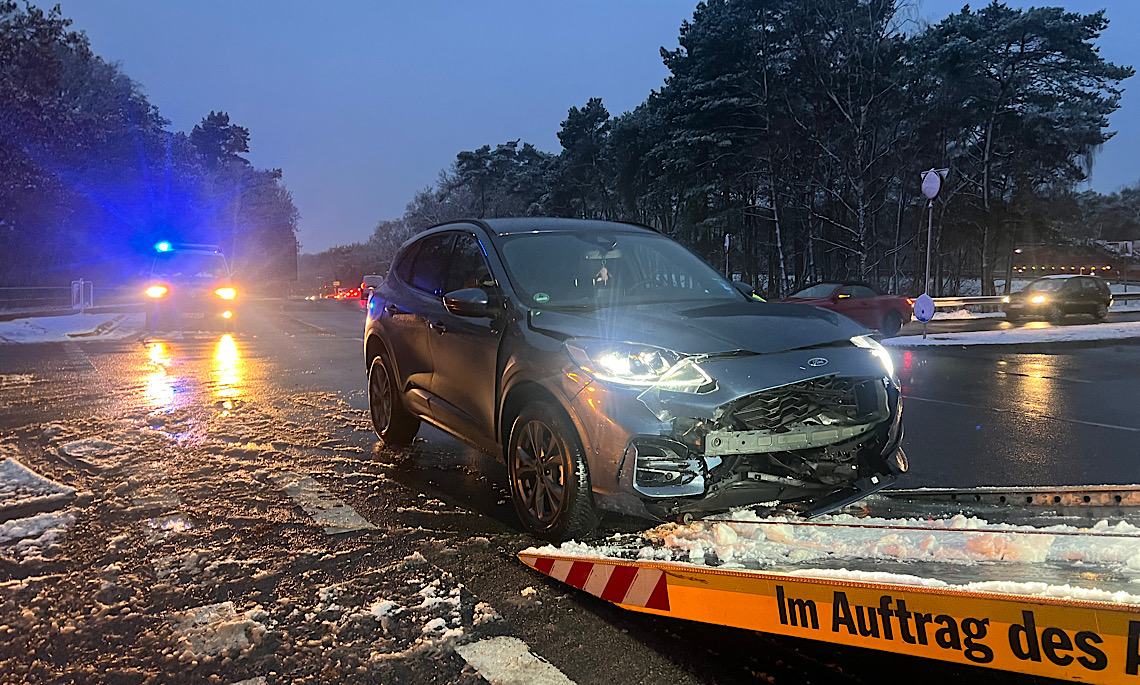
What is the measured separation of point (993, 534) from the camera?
333cm

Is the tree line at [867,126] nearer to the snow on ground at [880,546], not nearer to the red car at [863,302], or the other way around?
the red car at [863,302]

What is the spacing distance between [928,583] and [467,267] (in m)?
3.56

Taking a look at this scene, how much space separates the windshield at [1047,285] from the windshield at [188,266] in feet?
77.9

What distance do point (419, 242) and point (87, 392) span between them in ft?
19.3

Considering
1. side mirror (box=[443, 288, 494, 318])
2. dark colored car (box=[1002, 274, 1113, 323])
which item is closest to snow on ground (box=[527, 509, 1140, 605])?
side mirror (box=[443, 288, 494, 318])

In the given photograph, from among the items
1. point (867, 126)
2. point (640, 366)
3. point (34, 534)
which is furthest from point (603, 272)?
point (867, 126)

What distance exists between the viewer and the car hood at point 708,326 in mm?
3791

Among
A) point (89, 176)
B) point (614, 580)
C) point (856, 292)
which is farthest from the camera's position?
point (89, 176)

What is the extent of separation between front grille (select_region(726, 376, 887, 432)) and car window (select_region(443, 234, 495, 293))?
197 centimetres

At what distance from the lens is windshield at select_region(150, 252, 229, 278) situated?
2030cm

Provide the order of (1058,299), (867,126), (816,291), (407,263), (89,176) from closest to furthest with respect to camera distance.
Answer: (407,263)
(816,291)
(1058,299)
(867,126)
(89,176)

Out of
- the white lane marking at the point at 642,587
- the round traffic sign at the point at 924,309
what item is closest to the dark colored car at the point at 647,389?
the white lane marking at the point at 642,587

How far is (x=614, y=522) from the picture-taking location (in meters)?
4.22

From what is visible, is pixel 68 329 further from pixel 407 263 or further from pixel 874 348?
pixel 874 348
